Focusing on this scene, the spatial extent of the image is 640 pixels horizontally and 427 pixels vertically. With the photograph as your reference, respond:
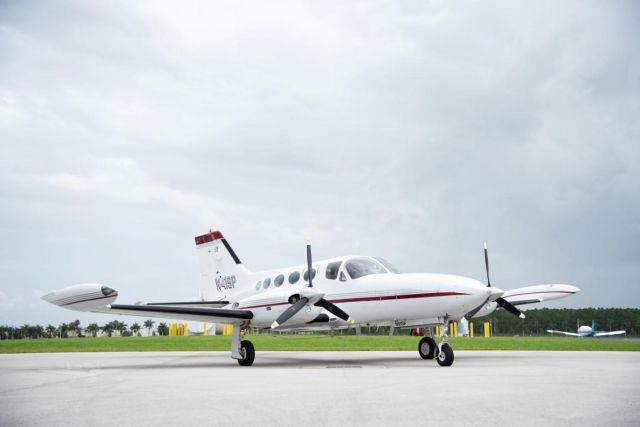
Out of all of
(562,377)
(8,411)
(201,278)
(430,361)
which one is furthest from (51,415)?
(201,278)

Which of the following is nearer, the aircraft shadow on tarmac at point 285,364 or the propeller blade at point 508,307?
the aircraft shadow on tarmac at point 285,364

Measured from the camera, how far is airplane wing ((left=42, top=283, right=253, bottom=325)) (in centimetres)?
1609

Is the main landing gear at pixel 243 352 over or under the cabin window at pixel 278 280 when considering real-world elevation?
under

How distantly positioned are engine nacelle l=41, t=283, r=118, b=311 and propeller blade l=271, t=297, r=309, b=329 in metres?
4.76

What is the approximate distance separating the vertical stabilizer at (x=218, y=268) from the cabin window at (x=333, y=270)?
6.51 metres

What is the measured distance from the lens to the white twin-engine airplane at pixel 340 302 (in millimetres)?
16312

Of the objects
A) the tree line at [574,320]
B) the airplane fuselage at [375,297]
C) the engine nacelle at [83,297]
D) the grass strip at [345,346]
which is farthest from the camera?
the tree line at [574,320]

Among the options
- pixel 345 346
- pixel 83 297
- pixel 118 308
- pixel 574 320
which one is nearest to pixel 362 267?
pixel 118 308

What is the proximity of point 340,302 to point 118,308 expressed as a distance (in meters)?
6.76

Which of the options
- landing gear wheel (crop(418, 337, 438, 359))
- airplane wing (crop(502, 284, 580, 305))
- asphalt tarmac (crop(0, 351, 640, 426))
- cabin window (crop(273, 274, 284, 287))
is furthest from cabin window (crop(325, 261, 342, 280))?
airplane wing (crop(502, 284, 580, 305))

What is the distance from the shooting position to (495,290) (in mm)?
16422

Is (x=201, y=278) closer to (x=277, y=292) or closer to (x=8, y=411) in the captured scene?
(x=277, y=292)

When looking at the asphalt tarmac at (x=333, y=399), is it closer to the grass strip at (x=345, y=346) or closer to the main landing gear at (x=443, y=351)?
the main landing gear at (x=443, y=351)

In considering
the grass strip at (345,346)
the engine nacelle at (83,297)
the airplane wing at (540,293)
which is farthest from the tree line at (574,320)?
the engine nacelle at (83,297)
